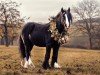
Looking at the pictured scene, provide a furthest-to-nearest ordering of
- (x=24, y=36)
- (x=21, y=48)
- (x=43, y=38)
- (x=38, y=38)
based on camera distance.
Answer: (x=21, y=48) < (x=24, y=36) < (x=38, y=38) < (x=43, y=38)

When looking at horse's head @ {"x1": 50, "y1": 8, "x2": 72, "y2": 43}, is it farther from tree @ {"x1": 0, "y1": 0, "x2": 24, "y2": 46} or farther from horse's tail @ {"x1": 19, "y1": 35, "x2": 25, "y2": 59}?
tree @ {"x1": 0, "y1": 0, "x2": 24, "y2": 46}

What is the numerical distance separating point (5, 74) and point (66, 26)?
10.6ft

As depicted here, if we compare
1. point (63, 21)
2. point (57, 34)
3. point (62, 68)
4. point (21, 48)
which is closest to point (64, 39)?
point (57, 34)

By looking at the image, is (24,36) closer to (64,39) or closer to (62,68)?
(62,68)

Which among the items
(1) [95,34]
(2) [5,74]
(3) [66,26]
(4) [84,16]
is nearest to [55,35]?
(3) [66,26]

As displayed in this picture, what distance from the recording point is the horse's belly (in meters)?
14.8

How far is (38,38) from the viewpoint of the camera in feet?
49.3

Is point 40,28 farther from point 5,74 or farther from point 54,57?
point 5,74

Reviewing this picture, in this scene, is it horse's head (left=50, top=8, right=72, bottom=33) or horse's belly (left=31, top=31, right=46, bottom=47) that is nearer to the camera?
horse's head (left=50, top=8, right=72, bottom=33)

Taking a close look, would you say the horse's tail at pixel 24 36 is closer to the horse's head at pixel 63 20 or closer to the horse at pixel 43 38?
the horse at pixel 43 38

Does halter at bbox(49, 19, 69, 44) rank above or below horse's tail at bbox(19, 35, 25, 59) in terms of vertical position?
above

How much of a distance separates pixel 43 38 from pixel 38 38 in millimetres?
383

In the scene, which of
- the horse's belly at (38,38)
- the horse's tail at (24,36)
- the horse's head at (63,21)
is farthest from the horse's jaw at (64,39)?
the horse's tail at (24,36)

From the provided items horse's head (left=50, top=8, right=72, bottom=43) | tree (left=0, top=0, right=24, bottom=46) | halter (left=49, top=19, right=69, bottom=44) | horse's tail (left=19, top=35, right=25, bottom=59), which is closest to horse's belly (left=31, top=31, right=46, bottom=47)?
halter (left=49, top=19, right=69, bottom=44)
